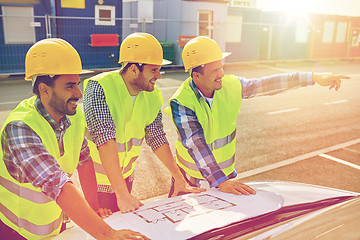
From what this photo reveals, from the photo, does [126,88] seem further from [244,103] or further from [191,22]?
[191,22]

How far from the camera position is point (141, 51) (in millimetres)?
2723

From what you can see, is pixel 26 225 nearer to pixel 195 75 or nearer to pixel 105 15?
pixel 195 75

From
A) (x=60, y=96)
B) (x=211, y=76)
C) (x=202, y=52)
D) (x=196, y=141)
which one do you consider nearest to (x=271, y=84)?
(x=211, y=76)

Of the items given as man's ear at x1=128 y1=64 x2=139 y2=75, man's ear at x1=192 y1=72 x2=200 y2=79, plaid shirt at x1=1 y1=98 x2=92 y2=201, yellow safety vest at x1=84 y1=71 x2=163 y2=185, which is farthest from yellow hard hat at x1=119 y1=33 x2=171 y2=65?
plaid shirt at x1=1 y1=98 x2=92 y2=201

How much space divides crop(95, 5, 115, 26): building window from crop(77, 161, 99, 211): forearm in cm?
1405

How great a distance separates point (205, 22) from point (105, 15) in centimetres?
532

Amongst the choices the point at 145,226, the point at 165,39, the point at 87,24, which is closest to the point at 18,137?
the point at 145,226

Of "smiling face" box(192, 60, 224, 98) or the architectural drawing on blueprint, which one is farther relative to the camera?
"smiling face" box(192, 60, 224, 98)

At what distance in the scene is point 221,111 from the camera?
2.91m

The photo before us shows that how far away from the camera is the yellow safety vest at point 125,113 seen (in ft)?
8.88

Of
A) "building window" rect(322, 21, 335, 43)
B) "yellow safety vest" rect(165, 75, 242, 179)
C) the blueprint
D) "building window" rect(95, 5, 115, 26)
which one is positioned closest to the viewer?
the blueprint

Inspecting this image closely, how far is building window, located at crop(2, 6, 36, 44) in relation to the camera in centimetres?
1440

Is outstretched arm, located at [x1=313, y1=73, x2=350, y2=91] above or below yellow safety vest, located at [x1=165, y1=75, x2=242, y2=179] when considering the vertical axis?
above

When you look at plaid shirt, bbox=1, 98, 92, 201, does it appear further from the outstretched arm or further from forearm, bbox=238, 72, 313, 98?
the outstretched arm
